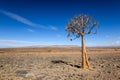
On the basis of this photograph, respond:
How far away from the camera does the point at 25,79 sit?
10.6m

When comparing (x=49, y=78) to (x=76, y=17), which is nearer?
(x=49, y=78)

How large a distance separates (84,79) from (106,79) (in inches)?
60.0

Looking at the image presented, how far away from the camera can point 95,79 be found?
1040 cm

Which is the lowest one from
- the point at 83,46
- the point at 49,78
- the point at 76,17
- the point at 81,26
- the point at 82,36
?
the point at 49,78

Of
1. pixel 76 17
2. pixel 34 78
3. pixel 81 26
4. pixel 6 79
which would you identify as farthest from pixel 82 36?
pixel 6 79

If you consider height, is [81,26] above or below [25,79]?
above

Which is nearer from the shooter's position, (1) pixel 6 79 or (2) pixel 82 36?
(1) pixel 6 79

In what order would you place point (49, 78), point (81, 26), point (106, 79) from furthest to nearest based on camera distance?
point (81, 26)
point (49, 78)
point (106, 79)

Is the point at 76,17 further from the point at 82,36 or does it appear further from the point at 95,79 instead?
the point at 95,79

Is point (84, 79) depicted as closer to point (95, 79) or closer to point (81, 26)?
point (95, 79)

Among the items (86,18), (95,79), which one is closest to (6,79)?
(95,79)

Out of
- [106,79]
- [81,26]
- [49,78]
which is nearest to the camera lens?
[106,79]

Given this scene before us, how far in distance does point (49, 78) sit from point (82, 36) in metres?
5.98

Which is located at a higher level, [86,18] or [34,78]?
[86,18]
